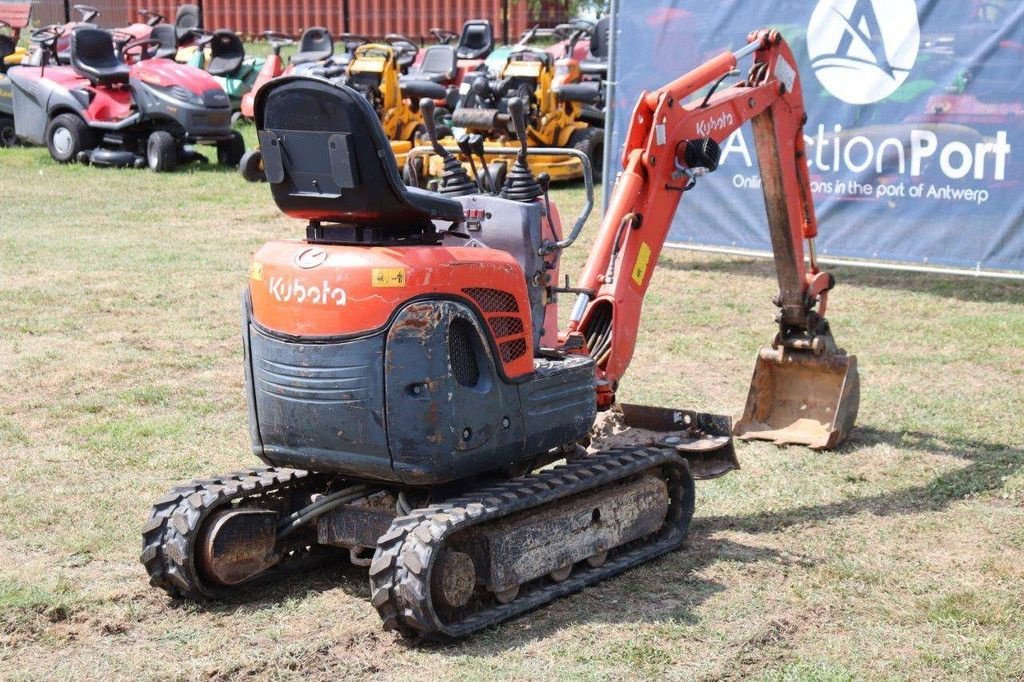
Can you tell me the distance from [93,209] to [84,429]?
8047 millimetres

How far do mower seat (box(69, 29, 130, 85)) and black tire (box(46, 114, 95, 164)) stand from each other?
59cm

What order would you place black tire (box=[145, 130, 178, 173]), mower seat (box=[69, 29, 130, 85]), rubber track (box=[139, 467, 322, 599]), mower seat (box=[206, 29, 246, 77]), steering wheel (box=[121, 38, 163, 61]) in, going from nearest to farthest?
rubber track (box=[139, 467, 322, 599]) < black tire (box=[145, 130, 178, 173]) < mower seat (box=[69, 29, 130, 85]) < steering wheel (box=[121, 38, 163, 61]) < mower seat (box=[206, 29, 246, 77])

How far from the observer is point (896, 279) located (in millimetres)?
11297

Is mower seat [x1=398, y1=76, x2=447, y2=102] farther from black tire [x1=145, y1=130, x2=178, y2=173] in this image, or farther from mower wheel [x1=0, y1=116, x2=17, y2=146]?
mower wheel [x1=0, y1=116, x2=17, y2=146]

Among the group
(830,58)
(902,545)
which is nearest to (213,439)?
(902,545)

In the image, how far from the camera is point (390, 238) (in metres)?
4.70

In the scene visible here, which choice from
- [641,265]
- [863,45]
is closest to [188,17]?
[863,45]

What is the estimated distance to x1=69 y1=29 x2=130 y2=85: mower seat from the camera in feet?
56.7

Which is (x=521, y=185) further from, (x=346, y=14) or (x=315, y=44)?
(x=346, y=14)

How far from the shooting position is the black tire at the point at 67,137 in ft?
A: 58.3

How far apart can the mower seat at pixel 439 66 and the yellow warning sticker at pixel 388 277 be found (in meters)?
15.2

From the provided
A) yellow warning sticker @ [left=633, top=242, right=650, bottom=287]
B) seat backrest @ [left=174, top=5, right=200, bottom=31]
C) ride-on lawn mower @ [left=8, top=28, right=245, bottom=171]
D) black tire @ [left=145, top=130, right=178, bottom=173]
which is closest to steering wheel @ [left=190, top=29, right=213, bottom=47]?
seat backrest @ [left=174, top=5, right=200, bottom=31]

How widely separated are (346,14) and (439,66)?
58.5 ft

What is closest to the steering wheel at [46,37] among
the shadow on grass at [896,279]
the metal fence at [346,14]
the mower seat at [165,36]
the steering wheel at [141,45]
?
the steering wheel at [141,45]
